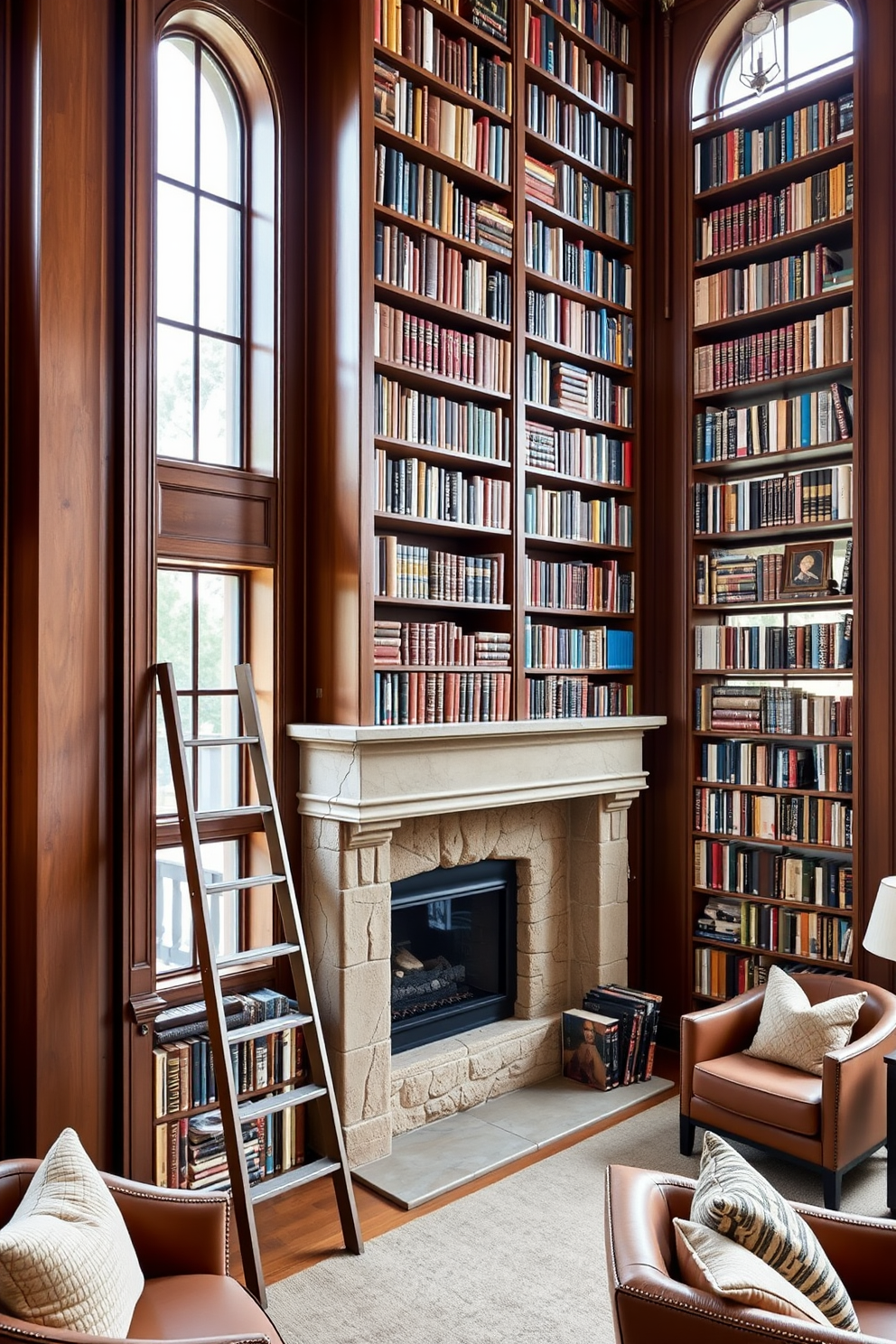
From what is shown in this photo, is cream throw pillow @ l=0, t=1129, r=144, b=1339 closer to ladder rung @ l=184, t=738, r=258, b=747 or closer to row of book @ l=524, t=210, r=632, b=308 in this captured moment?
ladder rung @ l=184, t=738, r=258, b=747

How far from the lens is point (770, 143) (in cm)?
456

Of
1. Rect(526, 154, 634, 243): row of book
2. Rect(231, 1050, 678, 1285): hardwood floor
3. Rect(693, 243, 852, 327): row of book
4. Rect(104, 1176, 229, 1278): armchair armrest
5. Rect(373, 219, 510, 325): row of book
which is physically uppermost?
Rect(526, 154, 634, 243): row of book

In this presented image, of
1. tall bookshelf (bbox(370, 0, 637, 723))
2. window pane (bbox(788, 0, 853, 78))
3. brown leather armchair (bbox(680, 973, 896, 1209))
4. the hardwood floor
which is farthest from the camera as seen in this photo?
window pane (bbox(788, 0, 853, 78))

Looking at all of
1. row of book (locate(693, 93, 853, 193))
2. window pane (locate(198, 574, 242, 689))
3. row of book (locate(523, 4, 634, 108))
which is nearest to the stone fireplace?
window pane (locate(198, 574, 242, 689))

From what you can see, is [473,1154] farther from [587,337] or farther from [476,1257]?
[587,337]

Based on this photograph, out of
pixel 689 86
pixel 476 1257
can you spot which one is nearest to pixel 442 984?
pixel 476 1257

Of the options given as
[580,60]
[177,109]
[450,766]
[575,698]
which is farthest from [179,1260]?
[580,60]

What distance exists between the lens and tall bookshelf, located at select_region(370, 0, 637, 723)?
3.88 metres

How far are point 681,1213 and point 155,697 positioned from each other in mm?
2119

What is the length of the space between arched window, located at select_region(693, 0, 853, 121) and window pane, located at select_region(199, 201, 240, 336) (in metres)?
2.48

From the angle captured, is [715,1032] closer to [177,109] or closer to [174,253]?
[174,253]

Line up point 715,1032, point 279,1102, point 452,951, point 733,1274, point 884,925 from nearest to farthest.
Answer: point 733,1274 → point 279,1102 → point 884,925 → point 715,1032 → point 452,951

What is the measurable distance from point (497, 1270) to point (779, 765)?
243 centimetres

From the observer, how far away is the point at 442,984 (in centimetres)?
443
